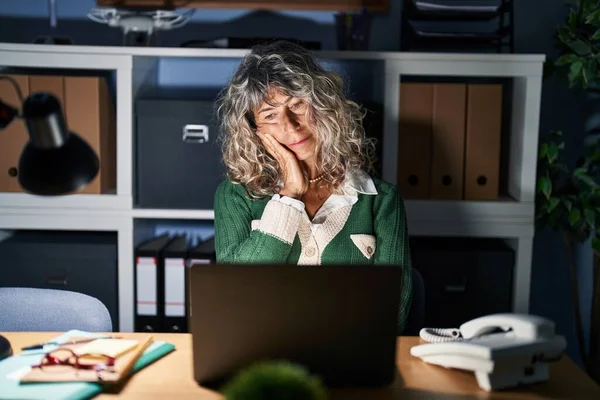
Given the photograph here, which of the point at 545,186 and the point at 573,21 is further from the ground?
the point at 573,21

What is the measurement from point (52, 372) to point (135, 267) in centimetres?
117

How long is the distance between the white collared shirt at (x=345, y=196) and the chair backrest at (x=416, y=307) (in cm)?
26

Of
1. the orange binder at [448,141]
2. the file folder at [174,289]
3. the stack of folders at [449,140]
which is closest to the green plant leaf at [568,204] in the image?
the stack of folders at [449,140]

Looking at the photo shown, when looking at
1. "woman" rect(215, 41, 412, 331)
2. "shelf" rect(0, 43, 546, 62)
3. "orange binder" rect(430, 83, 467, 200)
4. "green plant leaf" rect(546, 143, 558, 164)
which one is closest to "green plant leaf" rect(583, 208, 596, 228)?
"green plant leaf" rect(546, 143, 558, 164)

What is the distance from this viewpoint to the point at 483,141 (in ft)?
8.05

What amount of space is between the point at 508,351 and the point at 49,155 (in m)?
0.86

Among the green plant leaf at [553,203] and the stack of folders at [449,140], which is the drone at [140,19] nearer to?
the stack of folders at [449,140]

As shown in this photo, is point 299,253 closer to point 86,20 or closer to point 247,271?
point 247,271

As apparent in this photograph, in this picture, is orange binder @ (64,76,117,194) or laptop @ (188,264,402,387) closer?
laptop @ (188,264,402,387)

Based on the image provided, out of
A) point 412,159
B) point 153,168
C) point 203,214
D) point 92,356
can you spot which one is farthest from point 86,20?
point 92,356

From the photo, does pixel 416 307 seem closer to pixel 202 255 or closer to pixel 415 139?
pixel 415 139

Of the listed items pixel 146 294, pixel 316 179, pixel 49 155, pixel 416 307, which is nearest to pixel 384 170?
pixel 316 179

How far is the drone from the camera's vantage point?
2.50 meters

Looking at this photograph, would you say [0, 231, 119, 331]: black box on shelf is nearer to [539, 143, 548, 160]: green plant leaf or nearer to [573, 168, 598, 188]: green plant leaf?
[539, 143, 548, 160]: green plant leaf
